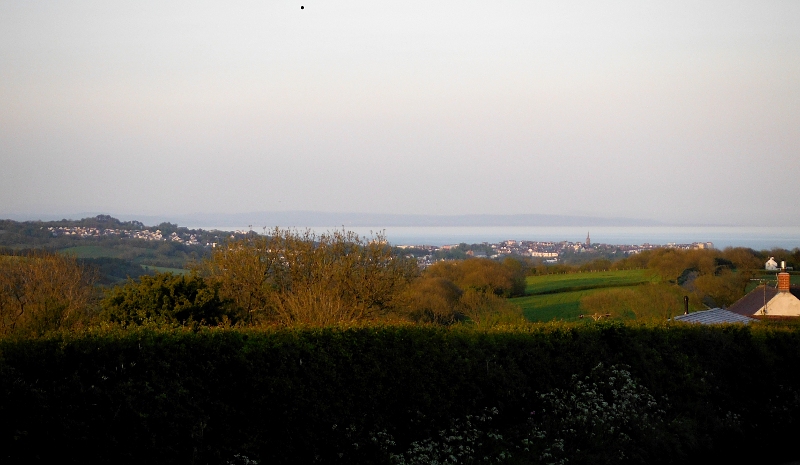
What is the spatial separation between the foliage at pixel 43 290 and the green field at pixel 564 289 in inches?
1494

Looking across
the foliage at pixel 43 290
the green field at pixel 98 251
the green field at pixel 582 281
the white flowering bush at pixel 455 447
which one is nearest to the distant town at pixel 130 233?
the green field at pixel 98 251

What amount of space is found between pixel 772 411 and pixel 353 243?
1152 cm

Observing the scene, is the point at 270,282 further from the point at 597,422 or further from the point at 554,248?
the point at 554,248

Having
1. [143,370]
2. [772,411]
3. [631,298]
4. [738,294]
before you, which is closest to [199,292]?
[143,370]

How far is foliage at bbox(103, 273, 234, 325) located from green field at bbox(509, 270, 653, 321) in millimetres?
41288

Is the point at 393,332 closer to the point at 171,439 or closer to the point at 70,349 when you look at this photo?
the point at 171,439

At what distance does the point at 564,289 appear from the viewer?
66875 mm

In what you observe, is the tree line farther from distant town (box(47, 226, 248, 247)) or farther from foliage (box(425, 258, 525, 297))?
foliage (box(425, 258, 525, 297))

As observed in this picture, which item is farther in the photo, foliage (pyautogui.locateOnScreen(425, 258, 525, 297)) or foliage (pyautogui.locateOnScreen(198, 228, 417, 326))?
foliage (pyautogui.locateOnScreen(425, 258, 525, 297))

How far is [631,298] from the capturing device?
5384cm

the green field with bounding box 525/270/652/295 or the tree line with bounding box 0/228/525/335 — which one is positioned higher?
the tree line with bounding box 0/228/525/335

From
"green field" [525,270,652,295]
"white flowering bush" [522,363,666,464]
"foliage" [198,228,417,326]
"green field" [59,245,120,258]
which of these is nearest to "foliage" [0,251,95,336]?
"foliage" [198,228,417,326]

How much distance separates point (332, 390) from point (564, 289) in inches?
2418

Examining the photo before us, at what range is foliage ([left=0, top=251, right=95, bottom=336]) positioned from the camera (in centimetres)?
1253
